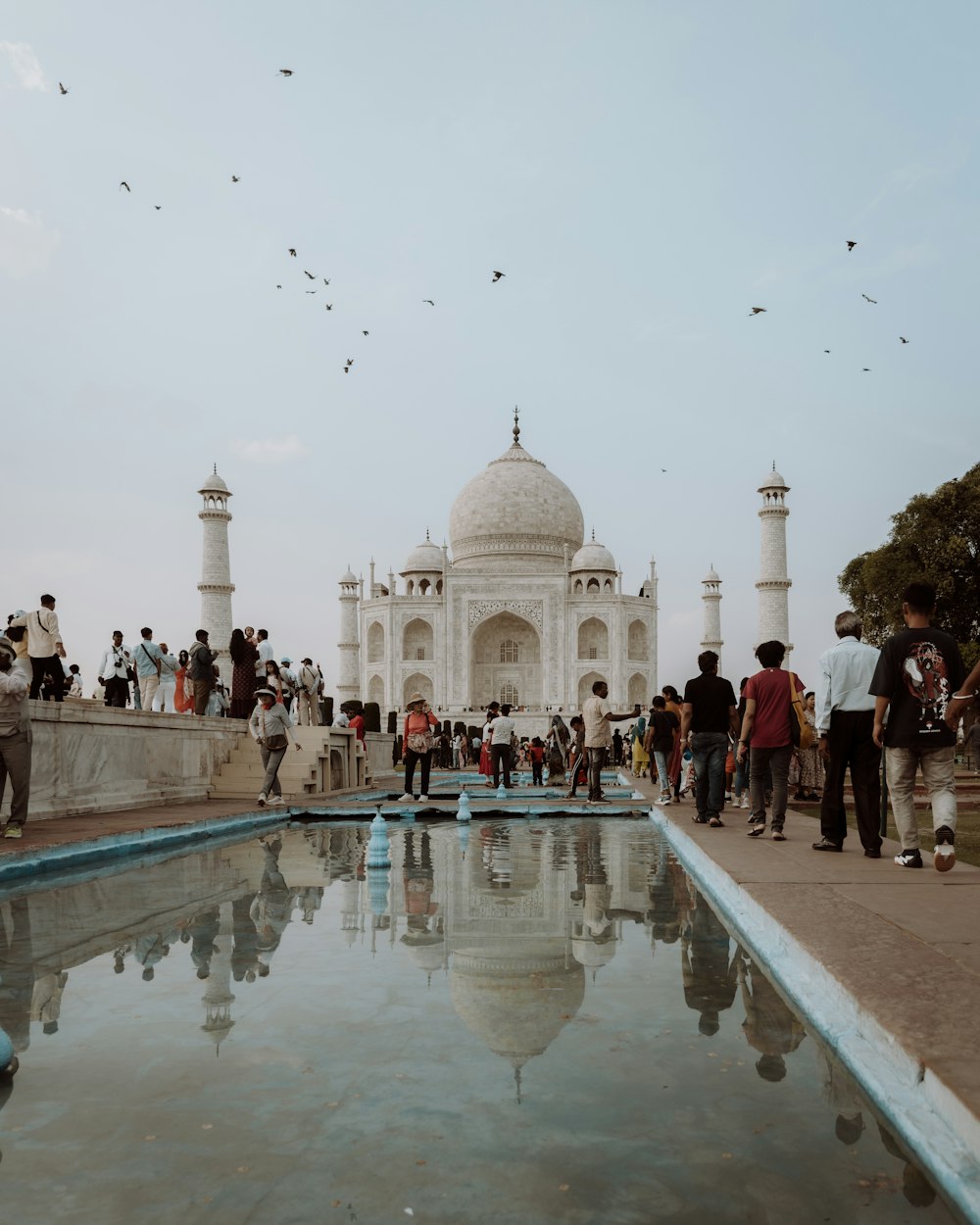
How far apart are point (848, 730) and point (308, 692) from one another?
10937 mm

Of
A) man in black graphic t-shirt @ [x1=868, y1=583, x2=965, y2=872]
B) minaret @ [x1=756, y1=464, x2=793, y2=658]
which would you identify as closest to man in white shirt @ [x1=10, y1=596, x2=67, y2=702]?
man in black graphic t-shirt @ [x1=868, y1=583, x2=965, y2=872]

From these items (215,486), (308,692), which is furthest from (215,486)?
(308,692)

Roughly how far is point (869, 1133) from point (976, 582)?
25085mm

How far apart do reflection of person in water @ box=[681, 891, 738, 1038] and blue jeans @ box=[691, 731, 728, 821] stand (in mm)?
3350

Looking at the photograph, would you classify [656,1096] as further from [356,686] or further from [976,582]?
[356,686]

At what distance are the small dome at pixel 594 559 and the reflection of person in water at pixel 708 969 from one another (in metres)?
41.0

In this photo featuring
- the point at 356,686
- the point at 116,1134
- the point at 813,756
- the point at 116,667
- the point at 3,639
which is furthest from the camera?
the point at 356,686

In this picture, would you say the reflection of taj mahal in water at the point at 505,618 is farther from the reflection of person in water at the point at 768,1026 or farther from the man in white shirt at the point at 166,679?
the reflection of person in water at the point at 768,1026

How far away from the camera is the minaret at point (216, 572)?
1454 inches

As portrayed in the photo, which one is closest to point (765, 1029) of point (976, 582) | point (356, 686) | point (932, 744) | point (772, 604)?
point (932, 744)

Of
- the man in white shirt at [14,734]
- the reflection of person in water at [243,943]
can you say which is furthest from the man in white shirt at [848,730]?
the man in white shirt at [14,734]

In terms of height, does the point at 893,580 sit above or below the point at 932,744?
above

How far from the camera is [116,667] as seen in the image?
510 inches

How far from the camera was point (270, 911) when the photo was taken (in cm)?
479
